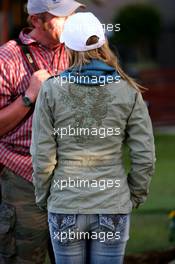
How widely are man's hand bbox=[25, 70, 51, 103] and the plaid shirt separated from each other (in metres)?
0.12

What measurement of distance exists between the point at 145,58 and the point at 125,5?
2.10 m

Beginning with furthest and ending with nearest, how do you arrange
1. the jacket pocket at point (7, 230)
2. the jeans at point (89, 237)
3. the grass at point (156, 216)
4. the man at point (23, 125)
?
the grass at point (156, 216) < the jacket pocket at point (7, 230) < the man at point (23, 125) < the jeans at point (89, 237)

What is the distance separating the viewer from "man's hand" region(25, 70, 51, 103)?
15.0 ft

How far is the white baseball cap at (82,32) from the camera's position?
13.3ft

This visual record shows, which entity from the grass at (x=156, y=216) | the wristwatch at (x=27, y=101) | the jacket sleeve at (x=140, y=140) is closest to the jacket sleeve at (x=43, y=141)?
the jacket sleeve at (x=140, y=140)

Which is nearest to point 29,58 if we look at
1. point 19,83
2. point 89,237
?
point 19,83

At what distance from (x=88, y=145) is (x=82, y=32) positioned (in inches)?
20.7

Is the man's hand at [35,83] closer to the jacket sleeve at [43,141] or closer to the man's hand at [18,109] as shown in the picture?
the man's hand at [18,109]

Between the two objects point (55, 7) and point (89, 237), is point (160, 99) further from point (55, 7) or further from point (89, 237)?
point (89, 237)

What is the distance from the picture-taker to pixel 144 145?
13.6 feet

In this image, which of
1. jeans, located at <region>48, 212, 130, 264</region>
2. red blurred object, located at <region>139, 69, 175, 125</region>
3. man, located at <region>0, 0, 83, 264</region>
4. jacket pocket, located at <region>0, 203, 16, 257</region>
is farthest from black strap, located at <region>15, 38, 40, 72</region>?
red blurred object, located at <region>139, 69, 175, 125</region>

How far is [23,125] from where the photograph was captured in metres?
4.76

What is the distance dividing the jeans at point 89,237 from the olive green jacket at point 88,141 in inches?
1.7

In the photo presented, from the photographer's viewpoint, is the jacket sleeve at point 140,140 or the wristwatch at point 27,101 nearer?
the jacket sleeve at point 140,140
